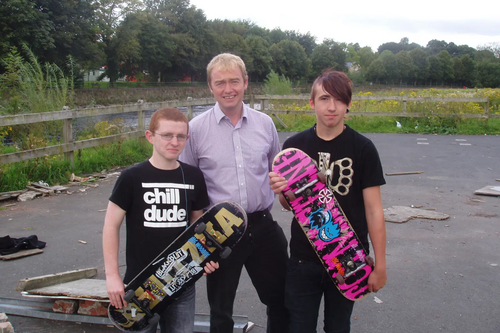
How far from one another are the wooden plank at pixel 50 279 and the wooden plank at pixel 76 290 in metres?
0.03

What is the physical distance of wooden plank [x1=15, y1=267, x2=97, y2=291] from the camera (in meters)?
2.97

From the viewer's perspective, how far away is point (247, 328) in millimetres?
3037

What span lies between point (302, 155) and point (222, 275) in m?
0.80

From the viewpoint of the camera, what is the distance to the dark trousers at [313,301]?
2.18m

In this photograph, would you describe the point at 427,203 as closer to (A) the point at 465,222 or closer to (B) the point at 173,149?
(A) the point at 465,222

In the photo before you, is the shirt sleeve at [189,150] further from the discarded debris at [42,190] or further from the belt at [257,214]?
the discarded debris at [42,190]

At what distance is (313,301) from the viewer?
2.19 meters

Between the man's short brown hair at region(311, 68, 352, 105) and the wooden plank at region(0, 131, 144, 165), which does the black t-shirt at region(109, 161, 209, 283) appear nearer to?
the man's short brown hair at region(311, 68, 352, 105)

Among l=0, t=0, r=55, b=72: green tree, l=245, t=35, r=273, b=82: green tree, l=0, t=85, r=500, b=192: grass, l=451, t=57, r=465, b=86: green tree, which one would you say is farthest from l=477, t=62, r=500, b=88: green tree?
l=0, t=0, r=55, b=72: green tree

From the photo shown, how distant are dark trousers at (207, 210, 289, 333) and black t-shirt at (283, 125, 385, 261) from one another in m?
0.23

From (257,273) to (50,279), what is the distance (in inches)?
65.4

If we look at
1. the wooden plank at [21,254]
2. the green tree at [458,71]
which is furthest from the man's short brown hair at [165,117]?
the green tree at [458,71]

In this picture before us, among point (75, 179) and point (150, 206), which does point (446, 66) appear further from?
point (150, 206)

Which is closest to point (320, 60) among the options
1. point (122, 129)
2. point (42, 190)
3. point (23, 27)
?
point (23, 27)
